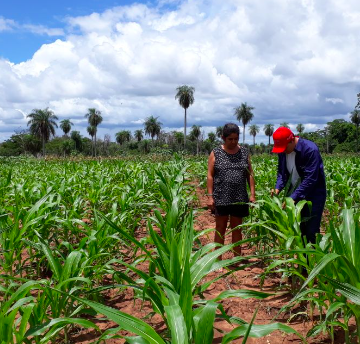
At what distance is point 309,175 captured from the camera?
3.01 m

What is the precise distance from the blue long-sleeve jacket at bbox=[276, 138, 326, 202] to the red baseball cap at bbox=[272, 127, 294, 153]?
14 centimetres

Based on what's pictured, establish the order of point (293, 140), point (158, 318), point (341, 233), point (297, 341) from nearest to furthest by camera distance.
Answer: point (341, 233), point (297, 341), point (158, 318), point (293, 140)

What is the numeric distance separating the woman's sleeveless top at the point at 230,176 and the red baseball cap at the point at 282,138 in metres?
0.65

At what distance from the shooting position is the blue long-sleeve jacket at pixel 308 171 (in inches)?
118

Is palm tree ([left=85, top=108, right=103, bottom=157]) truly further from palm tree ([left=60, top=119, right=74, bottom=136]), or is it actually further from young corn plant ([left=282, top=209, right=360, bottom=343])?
young corn plant ([left=282, top=209, right=360, bottom=343])

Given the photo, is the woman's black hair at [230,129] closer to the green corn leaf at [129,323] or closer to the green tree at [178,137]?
the green corn leaf at [129,323]

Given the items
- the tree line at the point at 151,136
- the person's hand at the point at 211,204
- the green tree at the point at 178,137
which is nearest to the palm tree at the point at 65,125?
the tree line at the point at 151,136

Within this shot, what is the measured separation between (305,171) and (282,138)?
36 centimetres

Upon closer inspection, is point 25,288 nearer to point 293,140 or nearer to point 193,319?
point 193,319

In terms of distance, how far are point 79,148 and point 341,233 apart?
269ft

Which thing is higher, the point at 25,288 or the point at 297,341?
the point at 25,288

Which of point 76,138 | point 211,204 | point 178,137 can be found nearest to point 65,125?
point 76,138

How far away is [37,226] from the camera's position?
3312 millimetres

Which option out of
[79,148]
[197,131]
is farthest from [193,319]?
[79,148]
